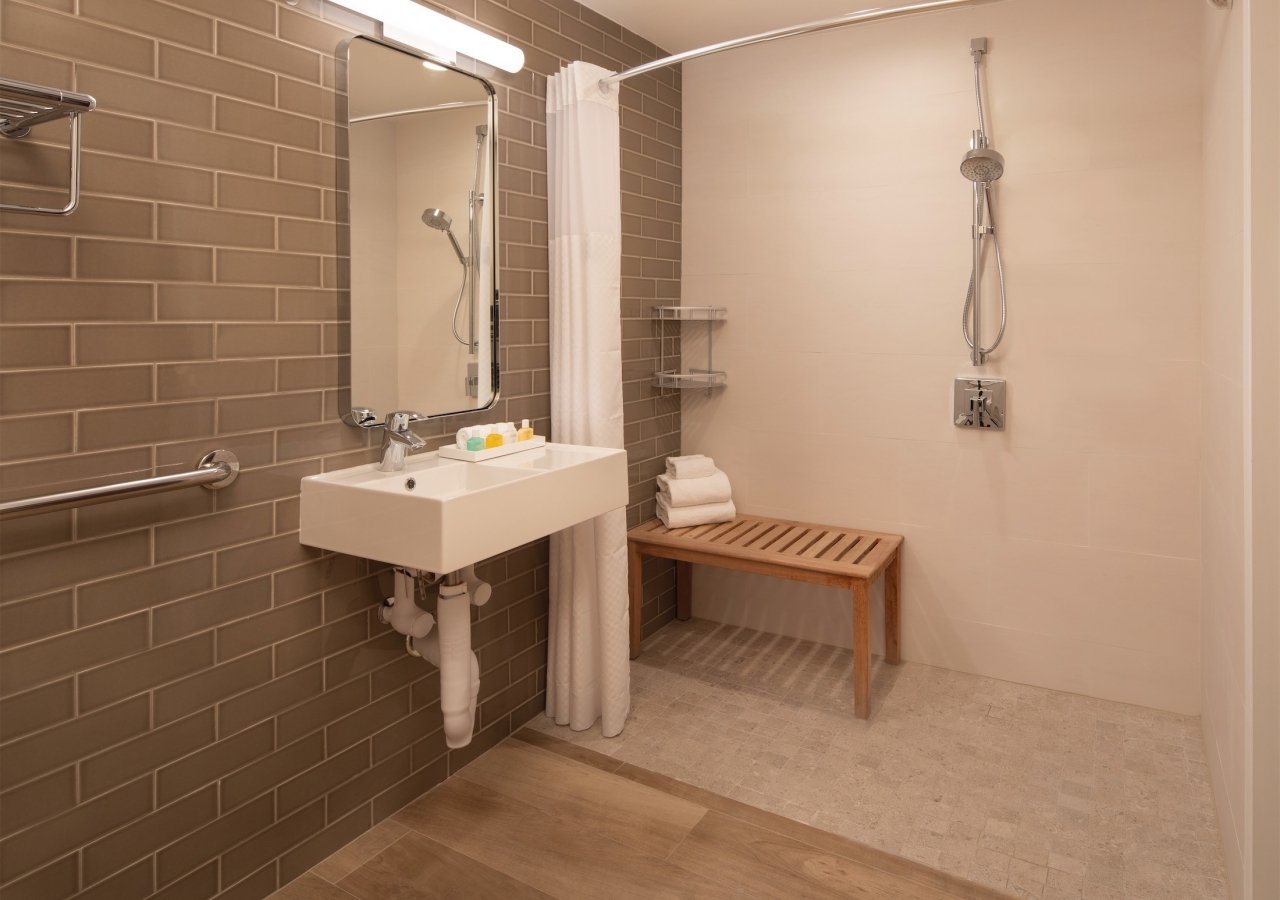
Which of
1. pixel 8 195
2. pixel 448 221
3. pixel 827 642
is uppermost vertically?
pixel 448 221

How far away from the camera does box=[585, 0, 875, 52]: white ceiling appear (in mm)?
3035

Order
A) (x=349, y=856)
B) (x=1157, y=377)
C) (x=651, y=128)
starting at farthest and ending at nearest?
(x=651, y=128)
(x=1157, y=377)
(x=349, y=856)

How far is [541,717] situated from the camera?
2.93 metres

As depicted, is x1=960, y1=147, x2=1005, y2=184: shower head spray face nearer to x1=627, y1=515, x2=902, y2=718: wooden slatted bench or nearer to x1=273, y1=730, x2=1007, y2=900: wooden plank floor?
x1=627, y1=515, x2=902, y2=718: wooden slatted bench

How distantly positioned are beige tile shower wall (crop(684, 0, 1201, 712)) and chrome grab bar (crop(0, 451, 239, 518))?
225cm

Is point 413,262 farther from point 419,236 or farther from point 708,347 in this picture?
point 708,347

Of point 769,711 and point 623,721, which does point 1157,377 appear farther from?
point 623,721

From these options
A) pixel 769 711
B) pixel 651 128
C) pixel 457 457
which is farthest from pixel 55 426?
pixel 651 128

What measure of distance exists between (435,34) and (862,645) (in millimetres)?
2304

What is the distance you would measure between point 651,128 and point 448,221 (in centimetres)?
135

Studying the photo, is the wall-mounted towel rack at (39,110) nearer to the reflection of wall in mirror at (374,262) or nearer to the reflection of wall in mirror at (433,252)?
the reflection of wall in mirror at (374,262)

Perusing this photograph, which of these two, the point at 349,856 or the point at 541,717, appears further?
the point at 541,717

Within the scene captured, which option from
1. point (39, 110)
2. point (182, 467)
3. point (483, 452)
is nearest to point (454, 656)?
point (483, 452)

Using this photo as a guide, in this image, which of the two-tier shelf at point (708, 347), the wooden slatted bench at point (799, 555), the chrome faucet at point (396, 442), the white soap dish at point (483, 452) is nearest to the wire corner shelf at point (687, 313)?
the two-tier shelf at point (708, 347)
